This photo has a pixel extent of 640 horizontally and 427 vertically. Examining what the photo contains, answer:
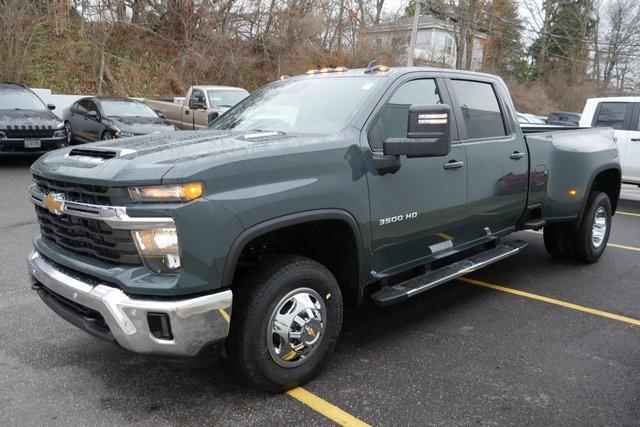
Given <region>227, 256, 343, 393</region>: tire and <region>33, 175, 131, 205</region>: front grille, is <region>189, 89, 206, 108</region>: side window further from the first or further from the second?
<region>227, 256, 343, 393</region>: tire

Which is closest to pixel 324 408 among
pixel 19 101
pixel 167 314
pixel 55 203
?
pixel 167 314

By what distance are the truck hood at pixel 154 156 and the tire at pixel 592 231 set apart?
13.1ft

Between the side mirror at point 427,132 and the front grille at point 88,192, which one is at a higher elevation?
the side mirror at point 427,132

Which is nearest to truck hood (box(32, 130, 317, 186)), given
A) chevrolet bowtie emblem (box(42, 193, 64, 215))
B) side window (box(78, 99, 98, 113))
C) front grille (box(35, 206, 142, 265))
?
chevrolet bowtie emblem (box(42, 193, 64, 215))

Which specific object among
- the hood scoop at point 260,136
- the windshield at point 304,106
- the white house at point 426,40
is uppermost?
the white house at point 426,40

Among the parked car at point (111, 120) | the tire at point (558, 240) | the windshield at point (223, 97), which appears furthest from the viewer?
the windshield at point (223, 97)

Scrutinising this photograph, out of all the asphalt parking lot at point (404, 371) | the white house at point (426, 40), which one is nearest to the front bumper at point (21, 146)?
the asphalt parking lot at point (404, 371)

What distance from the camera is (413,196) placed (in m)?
3.75

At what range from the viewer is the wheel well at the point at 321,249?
329 centimetres

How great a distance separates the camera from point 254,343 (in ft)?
9.71

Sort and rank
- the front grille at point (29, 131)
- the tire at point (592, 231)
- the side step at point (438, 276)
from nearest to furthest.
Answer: the side step at point (438, 276)
the tire at point (592, 231)
the front grille at point (29, 131)

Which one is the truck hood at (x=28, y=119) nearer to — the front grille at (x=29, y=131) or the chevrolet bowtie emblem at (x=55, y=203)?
the front grille at (x=29, y=131)

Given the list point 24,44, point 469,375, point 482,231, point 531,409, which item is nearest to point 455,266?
point 482,231

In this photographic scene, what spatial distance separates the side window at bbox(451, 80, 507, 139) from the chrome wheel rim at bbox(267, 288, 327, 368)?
210 centimetres
